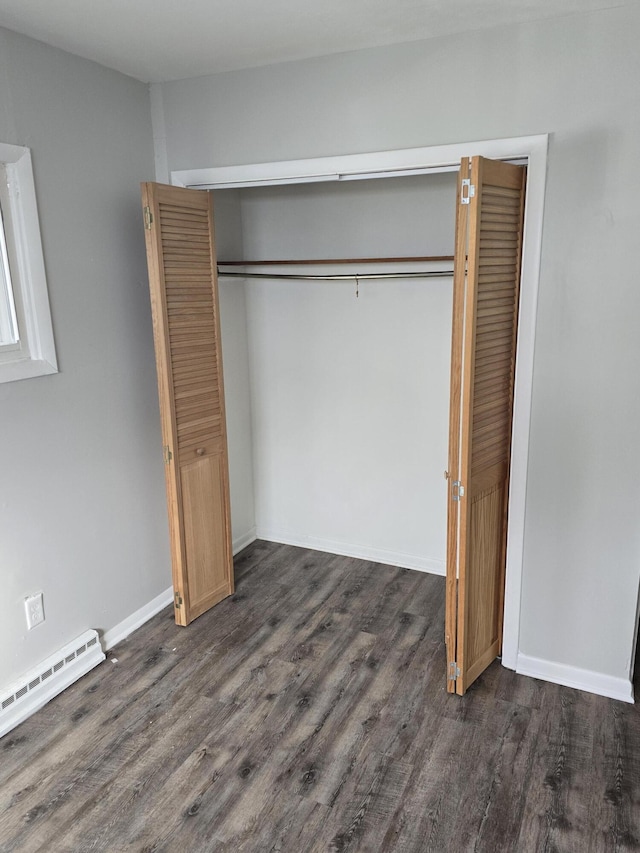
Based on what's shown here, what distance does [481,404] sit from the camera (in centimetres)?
239

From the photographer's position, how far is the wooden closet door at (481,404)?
220 centimetres

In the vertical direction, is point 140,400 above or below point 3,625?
above

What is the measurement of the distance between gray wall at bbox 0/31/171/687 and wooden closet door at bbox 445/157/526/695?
4.85 ft

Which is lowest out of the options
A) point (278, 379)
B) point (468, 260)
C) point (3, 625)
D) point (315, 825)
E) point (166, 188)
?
point (315, 825)

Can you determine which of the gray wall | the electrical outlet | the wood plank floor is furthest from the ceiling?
the wood plank floor

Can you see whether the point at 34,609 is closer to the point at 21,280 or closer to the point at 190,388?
the point at 190,388

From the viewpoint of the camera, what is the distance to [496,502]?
8.61ft

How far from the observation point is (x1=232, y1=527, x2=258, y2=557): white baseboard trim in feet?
12.6

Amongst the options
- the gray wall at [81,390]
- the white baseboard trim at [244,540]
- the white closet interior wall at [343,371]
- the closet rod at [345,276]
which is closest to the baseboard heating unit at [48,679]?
the gray wall at [81,390]

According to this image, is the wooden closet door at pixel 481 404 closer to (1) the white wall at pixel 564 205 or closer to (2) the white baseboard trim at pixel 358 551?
(1) the white wall at pixel 564 205

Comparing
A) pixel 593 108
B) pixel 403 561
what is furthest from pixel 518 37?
pixel 403 561

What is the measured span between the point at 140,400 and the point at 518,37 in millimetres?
2103

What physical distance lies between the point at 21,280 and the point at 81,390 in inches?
19.4

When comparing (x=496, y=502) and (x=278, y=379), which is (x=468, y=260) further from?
(x=278, y=379)
